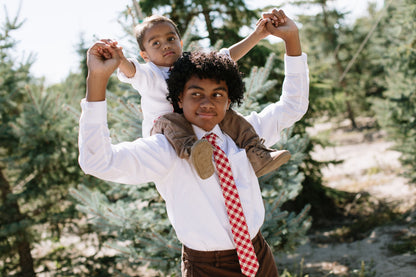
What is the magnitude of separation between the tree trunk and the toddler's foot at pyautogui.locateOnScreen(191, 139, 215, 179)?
192 inches

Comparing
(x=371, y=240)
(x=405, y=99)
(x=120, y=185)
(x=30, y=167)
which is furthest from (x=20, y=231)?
(x=405, y=99)

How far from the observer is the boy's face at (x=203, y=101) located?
151 cm

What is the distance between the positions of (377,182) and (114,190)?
754 cm

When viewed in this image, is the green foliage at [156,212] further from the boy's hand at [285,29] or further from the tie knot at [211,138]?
the tie knot at [211,138]

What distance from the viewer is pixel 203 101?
Answer: 4.91 feet

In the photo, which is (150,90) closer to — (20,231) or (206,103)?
(206,103)

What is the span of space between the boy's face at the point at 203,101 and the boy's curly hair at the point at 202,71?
0.03m

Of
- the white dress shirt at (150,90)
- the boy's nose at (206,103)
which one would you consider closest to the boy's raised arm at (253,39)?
the white dress shirt at (150,90)

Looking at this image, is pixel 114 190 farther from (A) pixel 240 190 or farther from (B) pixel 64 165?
(A) pixel 240 190

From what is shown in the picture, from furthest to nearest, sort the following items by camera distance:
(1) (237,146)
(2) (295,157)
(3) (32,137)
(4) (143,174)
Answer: (3) (32,137)
(2) (295,157)
(1) (237,146)
(4) (143,174)

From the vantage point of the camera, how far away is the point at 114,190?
386cm

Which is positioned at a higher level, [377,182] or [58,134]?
[58,134]

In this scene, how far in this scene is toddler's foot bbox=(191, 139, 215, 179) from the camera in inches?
52.4

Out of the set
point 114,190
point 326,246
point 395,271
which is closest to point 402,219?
point 326,246
